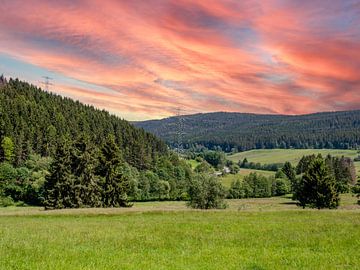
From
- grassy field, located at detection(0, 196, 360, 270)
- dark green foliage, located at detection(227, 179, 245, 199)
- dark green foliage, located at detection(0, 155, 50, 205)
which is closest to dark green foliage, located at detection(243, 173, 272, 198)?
dark green foliage, located at detection(227, 179, 245, 199)

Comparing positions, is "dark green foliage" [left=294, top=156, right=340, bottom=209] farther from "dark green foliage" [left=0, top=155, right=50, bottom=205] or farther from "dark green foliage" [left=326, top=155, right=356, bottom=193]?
"dark green foliage" [left=326, top=155, right=356, bottom=193]

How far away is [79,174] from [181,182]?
86.1m

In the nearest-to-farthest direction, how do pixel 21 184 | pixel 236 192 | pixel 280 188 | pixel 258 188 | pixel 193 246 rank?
pixel 193 246
pixel 21 184
pixel 236 192
pixel 258 188
pixel 280 188

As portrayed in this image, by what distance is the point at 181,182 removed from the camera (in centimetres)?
16462

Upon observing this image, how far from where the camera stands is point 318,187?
274ft

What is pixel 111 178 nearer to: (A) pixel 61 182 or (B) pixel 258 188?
(A) pixel 61 182

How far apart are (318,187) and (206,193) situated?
23871mm

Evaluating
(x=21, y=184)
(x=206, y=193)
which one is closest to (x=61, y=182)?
(x=206, y=193)

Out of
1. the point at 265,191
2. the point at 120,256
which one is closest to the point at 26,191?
the point at 265,191

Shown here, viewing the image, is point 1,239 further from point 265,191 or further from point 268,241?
point 265,191

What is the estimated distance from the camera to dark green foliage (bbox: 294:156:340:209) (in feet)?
272

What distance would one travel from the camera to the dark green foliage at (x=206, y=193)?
3054 inches

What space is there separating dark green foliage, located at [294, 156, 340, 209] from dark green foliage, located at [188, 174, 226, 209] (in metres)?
18.2

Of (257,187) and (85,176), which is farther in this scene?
(257,187)
